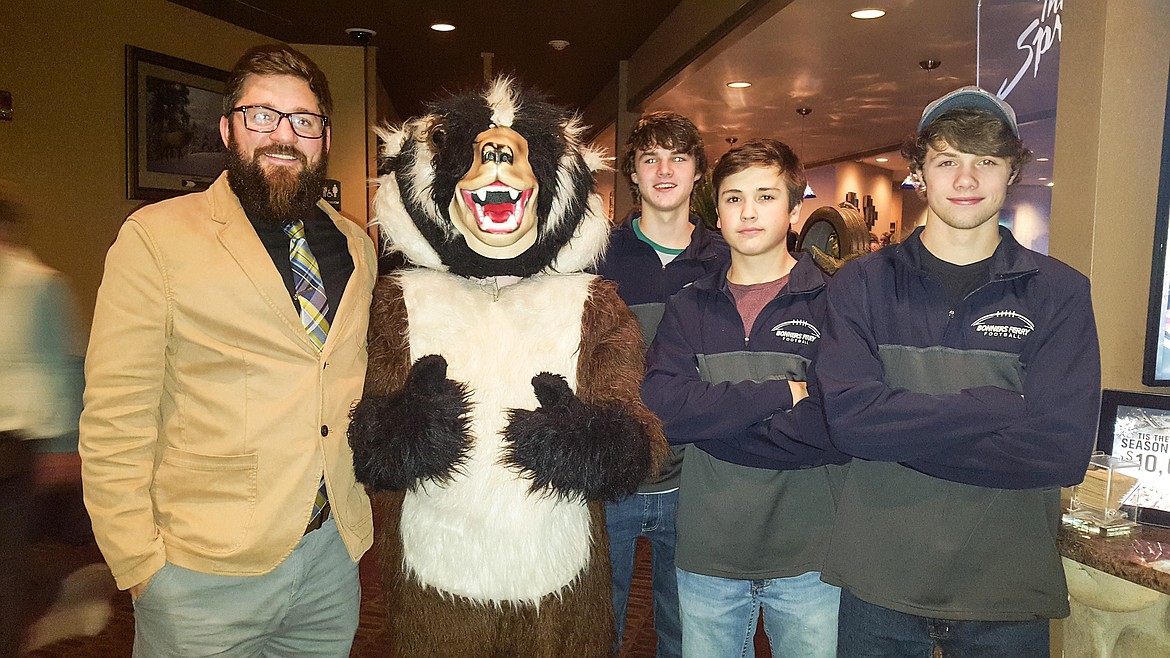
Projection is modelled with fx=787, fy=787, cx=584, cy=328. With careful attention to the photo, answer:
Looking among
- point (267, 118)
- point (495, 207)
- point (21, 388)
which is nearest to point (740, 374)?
point (495, 207)

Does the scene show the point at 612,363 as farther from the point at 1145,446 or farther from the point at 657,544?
the point at 1145,446

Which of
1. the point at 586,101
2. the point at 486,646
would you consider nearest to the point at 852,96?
the point at 586,101

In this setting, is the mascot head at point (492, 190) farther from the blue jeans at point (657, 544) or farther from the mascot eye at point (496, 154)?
the blue jeans at point (657, 544)

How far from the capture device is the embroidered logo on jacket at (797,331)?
181 centimetres

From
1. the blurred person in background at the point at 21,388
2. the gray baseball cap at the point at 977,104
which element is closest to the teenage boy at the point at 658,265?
the gray baseball cap at the point at 977,104

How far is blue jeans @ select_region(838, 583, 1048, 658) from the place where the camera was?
1.55m

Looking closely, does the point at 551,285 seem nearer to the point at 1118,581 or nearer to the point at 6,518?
the point at 1118,581

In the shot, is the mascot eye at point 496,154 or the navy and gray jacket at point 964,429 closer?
the navy and gray jacket at point 964,429

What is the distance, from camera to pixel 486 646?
171 centimetres

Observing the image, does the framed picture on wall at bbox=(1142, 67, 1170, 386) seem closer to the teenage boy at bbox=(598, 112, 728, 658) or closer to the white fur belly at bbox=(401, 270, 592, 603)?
the teenage boy at bbox=(598, 112, 728, 658)

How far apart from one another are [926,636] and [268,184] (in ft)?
5.52

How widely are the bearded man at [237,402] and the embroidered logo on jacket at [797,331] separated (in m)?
0.98

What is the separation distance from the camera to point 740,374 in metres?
1.83

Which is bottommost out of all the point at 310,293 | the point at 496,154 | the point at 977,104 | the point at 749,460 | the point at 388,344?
the point at 749,460
